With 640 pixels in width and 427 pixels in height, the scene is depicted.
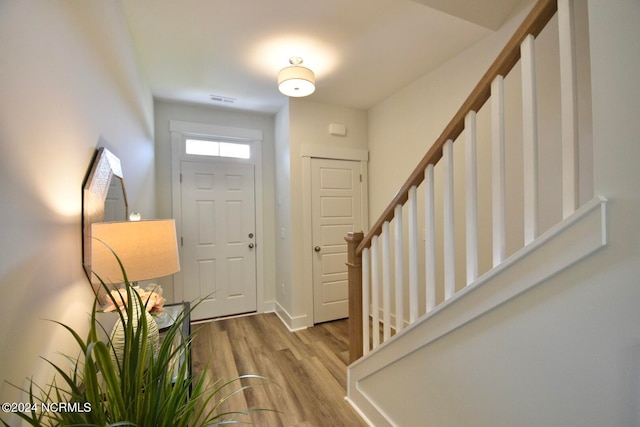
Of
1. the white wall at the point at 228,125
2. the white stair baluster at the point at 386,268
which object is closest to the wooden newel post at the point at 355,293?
the white stair baluster at the point at 386,268

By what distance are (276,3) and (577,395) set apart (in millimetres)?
2287

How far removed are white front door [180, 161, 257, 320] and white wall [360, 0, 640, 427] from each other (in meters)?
2.89

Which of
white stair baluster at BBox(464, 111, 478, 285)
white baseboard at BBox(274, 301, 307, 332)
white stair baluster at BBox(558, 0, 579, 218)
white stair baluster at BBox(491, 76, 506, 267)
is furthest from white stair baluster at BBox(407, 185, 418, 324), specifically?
white baseboard at BBox(274, 301, 307, 332)

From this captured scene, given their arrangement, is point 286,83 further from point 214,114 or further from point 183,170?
point 183,170

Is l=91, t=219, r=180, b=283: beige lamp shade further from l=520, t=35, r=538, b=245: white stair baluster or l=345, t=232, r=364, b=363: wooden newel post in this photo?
l=520, t=35, r=538, b=245: white stair baluster

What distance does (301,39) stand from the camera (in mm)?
1998

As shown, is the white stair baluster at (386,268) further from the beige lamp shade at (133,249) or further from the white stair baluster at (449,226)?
the beige lamp shade at (133,249)

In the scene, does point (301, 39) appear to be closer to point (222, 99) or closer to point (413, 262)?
point (222, 99)

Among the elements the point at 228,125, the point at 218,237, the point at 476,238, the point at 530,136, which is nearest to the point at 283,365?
the point at 218,237

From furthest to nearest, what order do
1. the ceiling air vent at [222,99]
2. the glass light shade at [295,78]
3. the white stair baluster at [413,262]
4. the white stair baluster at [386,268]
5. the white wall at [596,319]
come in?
the ceiling air vent at [222,99], the glass light shade at [295,78], the white stair baluster at [386,268], the white stair baluster at [413,262], the white wall at [596,319]

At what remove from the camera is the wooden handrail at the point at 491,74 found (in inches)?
33.5

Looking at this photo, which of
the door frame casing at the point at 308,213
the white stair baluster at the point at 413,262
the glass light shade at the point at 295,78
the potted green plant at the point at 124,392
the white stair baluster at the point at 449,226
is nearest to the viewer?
the potted green plant at the point at 124,392

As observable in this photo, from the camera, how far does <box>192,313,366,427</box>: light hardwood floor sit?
1725 mm

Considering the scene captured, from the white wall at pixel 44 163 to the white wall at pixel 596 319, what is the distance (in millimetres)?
1440
